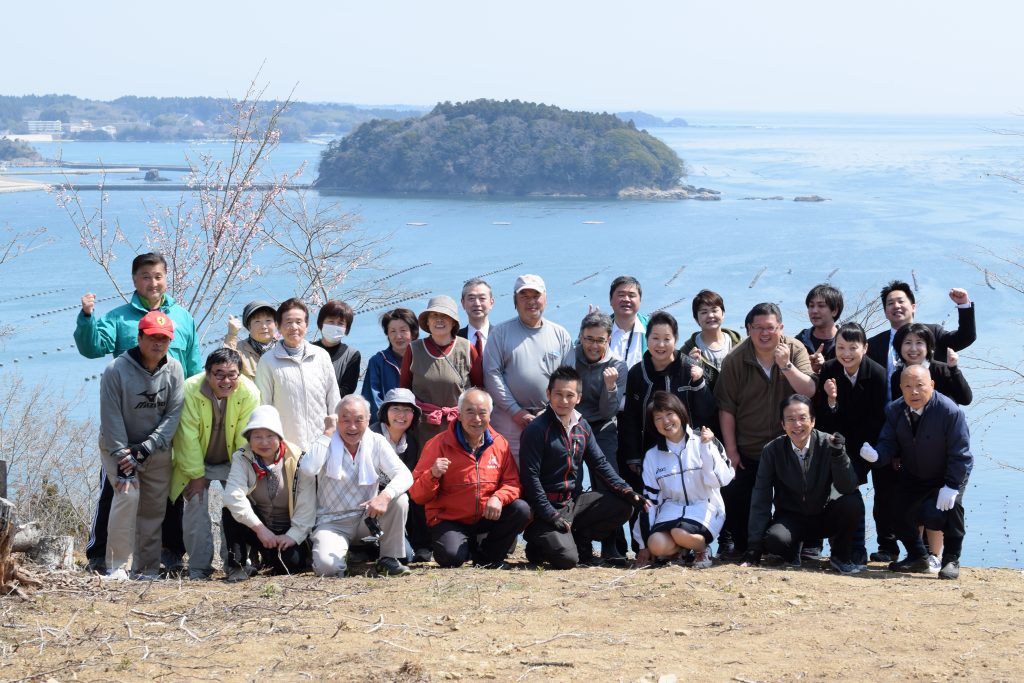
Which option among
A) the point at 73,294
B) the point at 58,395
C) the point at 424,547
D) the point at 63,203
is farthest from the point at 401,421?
the point at 73,294

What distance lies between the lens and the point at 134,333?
243 inches

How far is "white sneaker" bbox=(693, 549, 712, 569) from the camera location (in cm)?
618

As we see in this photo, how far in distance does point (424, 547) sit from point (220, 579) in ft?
4.06

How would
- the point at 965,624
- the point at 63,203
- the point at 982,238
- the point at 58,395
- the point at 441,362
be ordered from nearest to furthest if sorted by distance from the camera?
the point at 965,624, the point at 441,362, the point at 63,203, the point at 58,395, the point at 982,238

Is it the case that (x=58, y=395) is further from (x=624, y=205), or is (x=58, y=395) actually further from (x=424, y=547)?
(x=624, y=205)

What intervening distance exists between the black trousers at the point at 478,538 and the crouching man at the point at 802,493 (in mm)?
1368

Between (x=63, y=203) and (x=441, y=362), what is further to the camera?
(x=63, y=203)

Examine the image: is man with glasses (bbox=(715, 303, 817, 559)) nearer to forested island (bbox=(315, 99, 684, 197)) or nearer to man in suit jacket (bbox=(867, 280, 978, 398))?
man in suit jacket (bbox=(867, 280, 978, 398))

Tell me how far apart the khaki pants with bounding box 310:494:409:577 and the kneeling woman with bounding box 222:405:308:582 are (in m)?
0.15

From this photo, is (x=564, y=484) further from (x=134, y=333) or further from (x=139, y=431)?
(x=134, y=333)

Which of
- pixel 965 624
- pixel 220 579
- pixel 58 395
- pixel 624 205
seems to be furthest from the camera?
pixel 624 205

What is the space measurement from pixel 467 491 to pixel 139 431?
6.02 feet

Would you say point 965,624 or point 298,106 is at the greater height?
point 298,106

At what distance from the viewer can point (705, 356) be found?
6562mm
